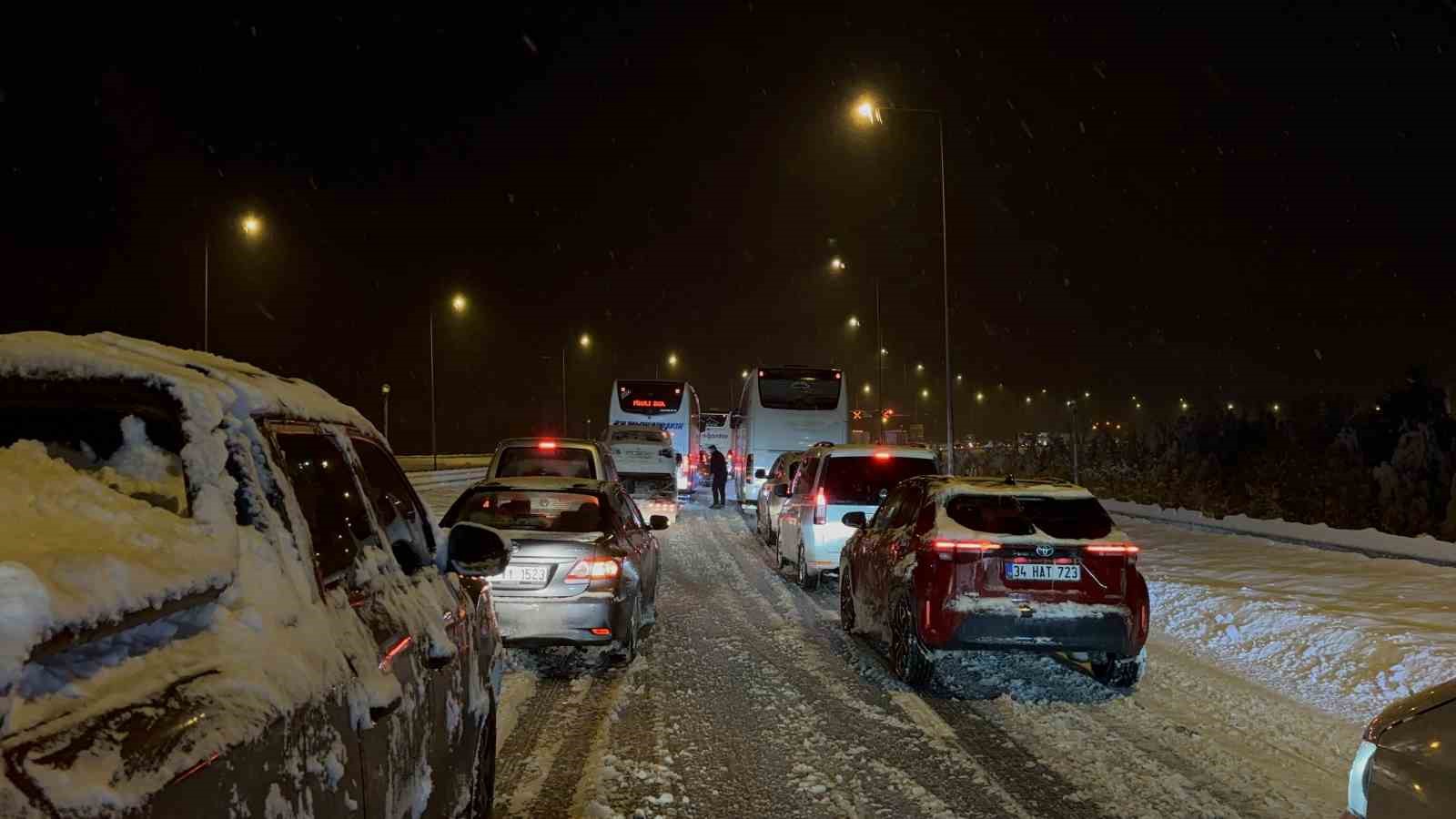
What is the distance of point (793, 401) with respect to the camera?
30.0 meters

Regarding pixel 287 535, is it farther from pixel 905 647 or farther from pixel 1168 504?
pixel 1168 504

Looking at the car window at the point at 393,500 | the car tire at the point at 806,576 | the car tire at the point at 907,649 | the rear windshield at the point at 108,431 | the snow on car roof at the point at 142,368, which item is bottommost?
the car tire at the point at 806,576

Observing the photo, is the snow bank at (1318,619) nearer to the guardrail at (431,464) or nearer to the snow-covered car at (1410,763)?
the snow-covered car at (1410,763)

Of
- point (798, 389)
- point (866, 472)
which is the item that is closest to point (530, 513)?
point (866, 472)

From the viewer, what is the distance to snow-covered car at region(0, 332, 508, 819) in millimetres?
1613

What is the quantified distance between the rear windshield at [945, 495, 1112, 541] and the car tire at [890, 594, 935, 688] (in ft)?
2.66

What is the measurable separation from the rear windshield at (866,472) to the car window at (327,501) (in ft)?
36.0

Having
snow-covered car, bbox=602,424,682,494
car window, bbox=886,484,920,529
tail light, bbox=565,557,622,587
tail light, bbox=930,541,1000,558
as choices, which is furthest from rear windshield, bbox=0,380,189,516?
snow-covered car, bbox=602,424,682,494

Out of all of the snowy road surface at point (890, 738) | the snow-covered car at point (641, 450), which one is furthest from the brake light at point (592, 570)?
the snow-covered car at point (641, 450)

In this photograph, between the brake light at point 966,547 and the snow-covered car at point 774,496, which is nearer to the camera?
the brake light at point 966,547

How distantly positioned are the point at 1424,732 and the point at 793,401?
2691 centimetres

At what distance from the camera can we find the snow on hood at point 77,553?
153 cm

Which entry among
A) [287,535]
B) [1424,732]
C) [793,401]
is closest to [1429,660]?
[1424,732]

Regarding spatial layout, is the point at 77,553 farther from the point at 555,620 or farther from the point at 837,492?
the point at 837,492
